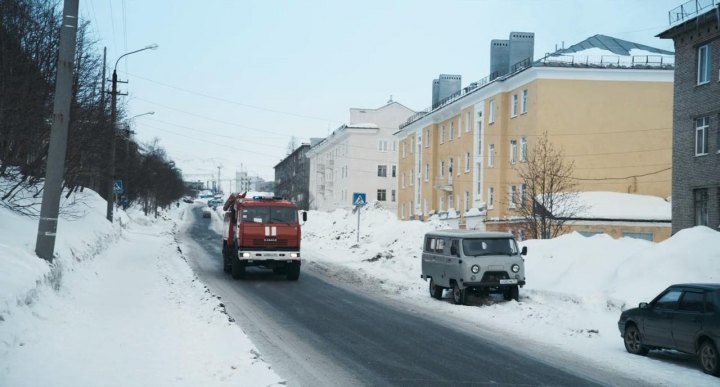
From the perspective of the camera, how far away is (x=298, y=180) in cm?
12381

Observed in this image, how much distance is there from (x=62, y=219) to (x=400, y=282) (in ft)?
42.5

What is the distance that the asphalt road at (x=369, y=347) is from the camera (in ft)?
31.5

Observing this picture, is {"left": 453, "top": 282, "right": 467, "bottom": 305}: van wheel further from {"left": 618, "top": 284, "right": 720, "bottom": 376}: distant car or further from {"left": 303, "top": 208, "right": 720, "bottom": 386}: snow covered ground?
{"left": 618, "top": 284, "right": 720, "bottom": 376}: distant car

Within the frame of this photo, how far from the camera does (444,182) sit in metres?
58.9

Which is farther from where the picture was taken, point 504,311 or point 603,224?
point 603,224

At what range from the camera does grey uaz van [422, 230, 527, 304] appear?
18703mm

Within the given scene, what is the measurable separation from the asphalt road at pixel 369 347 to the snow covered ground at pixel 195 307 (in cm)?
77

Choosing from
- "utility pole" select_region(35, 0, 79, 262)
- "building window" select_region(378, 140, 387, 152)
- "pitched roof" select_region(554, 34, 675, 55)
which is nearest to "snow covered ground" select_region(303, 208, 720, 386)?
"utility pole" select_region(35, 0, 79, 262)

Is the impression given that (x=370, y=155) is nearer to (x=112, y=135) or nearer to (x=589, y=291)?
(x=112, y=135)

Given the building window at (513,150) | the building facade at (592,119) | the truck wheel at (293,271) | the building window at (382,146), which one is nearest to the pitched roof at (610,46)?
the building facade at (592,119)

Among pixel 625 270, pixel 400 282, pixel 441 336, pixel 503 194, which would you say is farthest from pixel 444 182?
pixel 441 336

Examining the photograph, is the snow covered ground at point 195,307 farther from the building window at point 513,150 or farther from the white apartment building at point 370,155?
the white apartment building at point 370,155

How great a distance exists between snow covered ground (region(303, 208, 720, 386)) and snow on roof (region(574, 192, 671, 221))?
16102 millimetres

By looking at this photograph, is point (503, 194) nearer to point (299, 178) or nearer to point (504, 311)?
point (504, 311)
